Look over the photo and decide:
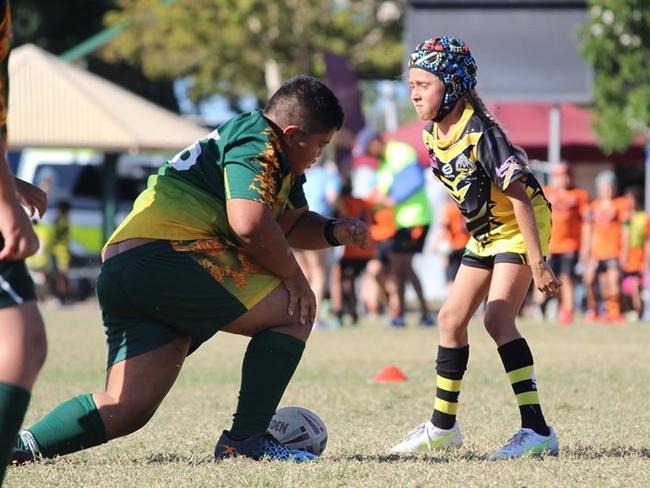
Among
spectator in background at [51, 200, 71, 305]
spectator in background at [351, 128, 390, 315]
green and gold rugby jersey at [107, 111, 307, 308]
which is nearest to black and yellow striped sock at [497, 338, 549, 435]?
green and gold rugby jersey at [107, 111, 307, 308]

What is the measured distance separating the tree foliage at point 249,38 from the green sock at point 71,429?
78.6 feet

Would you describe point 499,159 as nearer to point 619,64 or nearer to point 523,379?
point 523,379

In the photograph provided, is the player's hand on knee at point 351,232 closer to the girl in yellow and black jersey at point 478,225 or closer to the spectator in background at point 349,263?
the girl in yellow and black jersey at point 478,225

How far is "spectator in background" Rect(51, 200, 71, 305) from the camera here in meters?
21.0

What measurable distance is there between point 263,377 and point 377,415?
7.17 ft

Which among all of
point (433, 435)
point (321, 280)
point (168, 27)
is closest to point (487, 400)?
point (433, 435)

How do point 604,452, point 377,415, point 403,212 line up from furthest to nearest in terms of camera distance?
point 403,212
point 377,415
point 604,452

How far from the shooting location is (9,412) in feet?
12.8

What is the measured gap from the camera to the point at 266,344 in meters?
5.31

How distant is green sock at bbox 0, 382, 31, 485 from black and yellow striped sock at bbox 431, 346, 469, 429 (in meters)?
2.55

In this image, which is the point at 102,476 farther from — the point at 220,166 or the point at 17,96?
the point at 17,96

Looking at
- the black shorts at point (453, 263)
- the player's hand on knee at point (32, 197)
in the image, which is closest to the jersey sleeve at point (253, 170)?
the player's hand on knee at point (32, 197)

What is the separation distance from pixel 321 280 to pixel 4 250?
36.1 feet

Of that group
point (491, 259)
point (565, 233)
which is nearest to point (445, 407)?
point (491, 259)
